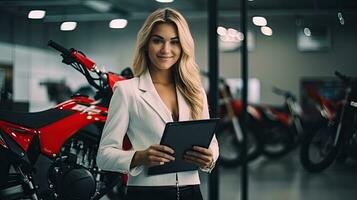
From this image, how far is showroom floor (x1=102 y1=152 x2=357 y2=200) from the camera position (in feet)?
11.0

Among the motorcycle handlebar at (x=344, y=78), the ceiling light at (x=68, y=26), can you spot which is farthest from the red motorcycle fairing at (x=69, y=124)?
the motorcycle handlebar at (x=344, y=78)

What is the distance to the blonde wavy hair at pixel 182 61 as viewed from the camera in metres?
1.91

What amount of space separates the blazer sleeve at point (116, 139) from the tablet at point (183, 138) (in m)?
0.11

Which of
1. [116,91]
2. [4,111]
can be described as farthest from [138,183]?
[4,111]

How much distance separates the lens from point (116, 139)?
6.03ft

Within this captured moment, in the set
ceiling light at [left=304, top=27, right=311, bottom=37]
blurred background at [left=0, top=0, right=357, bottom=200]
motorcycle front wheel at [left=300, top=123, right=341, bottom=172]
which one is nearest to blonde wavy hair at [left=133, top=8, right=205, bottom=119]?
blurred background at [left=0, top=0, right=357, bottom=200]

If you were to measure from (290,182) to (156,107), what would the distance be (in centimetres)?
247

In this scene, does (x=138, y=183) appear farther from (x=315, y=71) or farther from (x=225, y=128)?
(x=225, y=128)

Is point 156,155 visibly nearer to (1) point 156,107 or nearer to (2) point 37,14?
(1) point 156,107

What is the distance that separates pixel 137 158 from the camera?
1.79 m

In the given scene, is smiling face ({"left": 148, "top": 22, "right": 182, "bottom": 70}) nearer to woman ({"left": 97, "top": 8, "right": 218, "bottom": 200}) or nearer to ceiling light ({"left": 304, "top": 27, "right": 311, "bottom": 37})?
woman ({"left": 97, "top": 8, "right": 218, "bottom": 200})

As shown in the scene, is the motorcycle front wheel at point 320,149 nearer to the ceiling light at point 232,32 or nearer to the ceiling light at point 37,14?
the ceiling light at point 232,32

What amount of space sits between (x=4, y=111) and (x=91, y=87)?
394 mm

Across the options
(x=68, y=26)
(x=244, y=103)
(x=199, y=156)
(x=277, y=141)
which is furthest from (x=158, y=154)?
(x=244, y=103)
